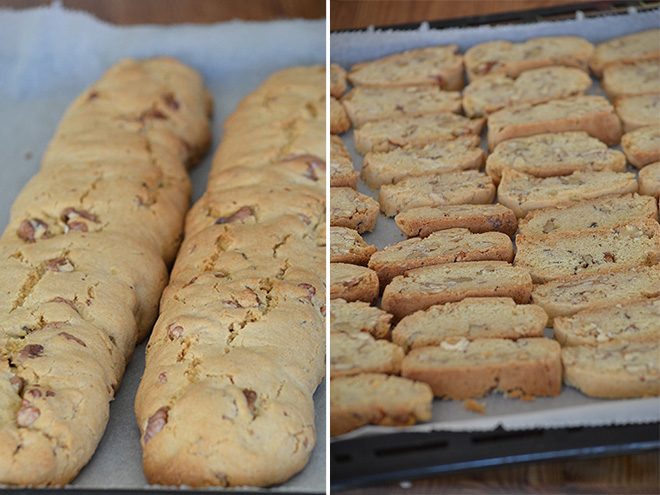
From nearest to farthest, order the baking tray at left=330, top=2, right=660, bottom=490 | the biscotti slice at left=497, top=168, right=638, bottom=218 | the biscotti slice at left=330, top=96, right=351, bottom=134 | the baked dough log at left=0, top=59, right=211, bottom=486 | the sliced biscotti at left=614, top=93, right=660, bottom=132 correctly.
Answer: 1. the baking tray at left=330, top=2, right=660, bottom=490
2. the baked dough log at left=0, top=59, right=211, bottom=486
3. the biscotti slice at left=497, top=168, right=638, bottom=218
4. the sliced biscotti at left=614, top=93, right=660, bottom=132
5. the biscotti slice at left=330, top=96, right=351, bottom=134

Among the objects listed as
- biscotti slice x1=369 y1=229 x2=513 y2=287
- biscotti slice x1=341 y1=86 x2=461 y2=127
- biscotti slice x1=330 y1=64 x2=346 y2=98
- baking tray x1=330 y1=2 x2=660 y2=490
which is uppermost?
biscotti slice x1=330 y1=64 x2=346 y2=98

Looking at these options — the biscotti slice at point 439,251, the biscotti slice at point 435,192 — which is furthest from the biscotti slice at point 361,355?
the biscotti slice at point 435,192

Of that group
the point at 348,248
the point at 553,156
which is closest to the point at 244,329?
the point at 348,248

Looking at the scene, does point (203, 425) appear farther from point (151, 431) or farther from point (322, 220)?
point (322, 220)

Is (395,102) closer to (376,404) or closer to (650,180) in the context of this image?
(650,180)

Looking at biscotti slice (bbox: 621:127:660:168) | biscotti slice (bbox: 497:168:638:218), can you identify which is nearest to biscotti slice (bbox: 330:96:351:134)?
biscotti slice (bbox: 497:168:638:218)

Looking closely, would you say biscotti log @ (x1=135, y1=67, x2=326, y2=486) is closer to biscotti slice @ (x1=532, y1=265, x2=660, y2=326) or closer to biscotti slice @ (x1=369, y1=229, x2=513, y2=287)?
biscotti slice @ (x1=369, y1=229, x2=513, y2=287)

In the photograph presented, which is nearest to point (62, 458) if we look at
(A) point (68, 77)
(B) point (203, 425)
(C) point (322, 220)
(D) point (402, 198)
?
(B) point (203, 425)
